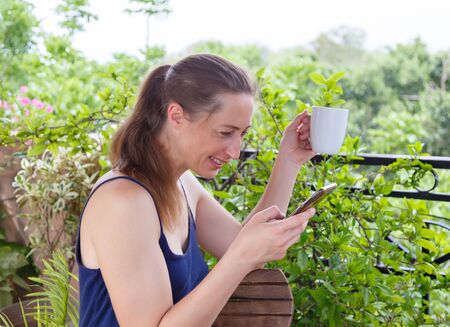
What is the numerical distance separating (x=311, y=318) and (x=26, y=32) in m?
3.23

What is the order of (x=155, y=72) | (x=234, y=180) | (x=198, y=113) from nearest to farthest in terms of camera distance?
(x=198, y=113) < (x=155, y=72) < (x=234, y=180)

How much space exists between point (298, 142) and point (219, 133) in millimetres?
333

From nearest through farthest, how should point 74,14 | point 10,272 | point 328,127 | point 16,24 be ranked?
point 328,127 → point 10,272 → point 16,24 → point 74,14

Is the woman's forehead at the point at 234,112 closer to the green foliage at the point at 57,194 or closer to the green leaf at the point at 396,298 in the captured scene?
the green leaf at the point at 396,298

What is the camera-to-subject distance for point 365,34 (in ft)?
52.5

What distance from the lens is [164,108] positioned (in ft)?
4.18

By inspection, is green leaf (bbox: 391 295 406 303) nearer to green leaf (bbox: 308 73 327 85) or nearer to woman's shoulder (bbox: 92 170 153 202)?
green leaf (bbox: 308 73 327 85)

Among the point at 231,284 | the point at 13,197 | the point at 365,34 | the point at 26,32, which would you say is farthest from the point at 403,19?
the point at 231,284

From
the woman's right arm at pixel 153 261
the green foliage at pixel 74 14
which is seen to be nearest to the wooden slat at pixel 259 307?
the woman's right arm at pixel 153 261

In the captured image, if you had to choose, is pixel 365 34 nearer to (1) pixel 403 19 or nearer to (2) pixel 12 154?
(1) pixel 403 19

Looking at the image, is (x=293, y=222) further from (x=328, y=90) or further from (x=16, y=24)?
(x=16, y=24)

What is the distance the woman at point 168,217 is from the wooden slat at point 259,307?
0.32 ft

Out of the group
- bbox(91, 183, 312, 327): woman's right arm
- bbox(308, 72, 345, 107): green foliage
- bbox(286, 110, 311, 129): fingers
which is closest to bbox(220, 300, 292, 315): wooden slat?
bbox(91, 183, 312, 327): woman's right arm

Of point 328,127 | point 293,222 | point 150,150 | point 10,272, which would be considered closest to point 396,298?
point 328,127
